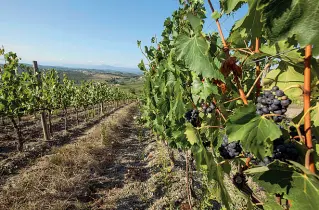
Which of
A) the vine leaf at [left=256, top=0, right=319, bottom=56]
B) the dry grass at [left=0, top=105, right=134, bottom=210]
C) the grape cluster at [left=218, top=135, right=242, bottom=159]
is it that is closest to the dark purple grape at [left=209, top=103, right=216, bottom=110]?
the grape cluster at [left=218, top=135, right=242, bottom=159]

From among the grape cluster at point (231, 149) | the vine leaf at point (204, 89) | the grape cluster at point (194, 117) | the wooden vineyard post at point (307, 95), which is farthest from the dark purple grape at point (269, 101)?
the grape cluster at point (194, 117)

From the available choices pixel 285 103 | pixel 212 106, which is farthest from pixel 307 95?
pixel 212 106

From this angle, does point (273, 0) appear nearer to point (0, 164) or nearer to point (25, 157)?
point (0, 164)

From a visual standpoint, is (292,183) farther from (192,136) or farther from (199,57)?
(192,136)

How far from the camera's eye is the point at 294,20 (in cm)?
59

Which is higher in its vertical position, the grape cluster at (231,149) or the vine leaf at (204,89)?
the vine leaf at (204,89)

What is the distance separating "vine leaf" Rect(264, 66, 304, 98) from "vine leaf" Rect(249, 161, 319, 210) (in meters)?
0.47

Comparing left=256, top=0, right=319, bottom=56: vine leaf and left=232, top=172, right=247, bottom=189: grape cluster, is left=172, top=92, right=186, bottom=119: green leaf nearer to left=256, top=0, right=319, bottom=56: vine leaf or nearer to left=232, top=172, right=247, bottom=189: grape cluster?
left=232, top=172, right=247, bottom=189: grape cluster

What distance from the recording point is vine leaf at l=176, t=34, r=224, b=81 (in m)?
1.32

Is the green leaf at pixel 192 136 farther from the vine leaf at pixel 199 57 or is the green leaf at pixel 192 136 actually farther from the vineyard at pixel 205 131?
the vine leaf at pixel 199 57

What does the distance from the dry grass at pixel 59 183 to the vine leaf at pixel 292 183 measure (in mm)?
5707

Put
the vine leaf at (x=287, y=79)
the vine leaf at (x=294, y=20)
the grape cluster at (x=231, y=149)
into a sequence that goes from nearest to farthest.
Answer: the vine leaf at (x=294, y=20) → the vine leaf at (x=287, y=79) → the grape cluster at (x=231, y=149)

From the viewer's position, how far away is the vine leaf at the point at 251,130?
998 millimetres

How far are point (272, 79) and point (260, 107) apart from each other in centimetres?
37
